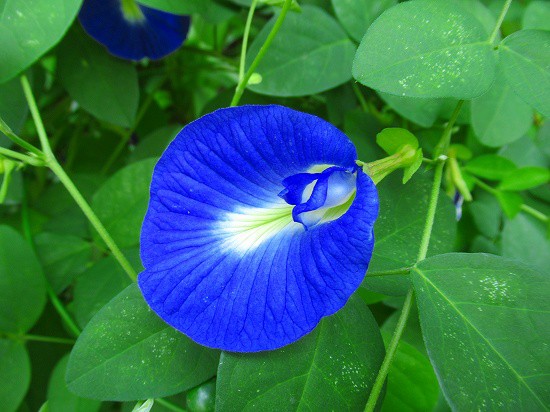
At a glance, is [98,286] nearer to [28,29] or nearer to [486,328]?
[28,29]

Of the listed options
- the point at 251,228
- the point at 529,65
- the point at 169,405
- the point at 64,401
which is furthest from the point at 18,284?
the point at 529,65

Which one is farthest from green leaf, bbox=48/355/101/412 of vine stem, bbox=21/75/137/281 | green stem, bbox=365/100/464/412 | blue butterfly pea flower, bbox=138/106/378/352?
green stem, bbox=365/100/464/412

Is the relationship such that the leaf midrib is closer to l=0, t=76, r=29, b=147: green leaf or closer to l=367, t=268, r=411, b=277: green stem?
l=367, t=268, r=411, b=277: green stem

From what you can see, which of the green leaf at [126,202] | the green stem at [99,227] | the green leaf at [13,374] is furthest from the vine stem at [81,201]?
the green leaf at [13,374]

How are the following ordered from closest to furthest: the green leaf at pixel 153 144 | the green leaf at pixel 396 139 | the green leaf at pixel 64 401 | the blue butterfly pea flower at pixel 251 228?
the blue butterfly pea flower at pixel 251 228, the green leaf at pixel 396 139, the green leaf at pixel 64 401, the green leaf at pixel 153 144

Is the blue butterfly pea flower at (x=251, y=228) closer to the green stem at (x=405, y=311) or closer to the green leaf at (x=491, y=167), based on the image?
the green stem at (x=405, y=311)
